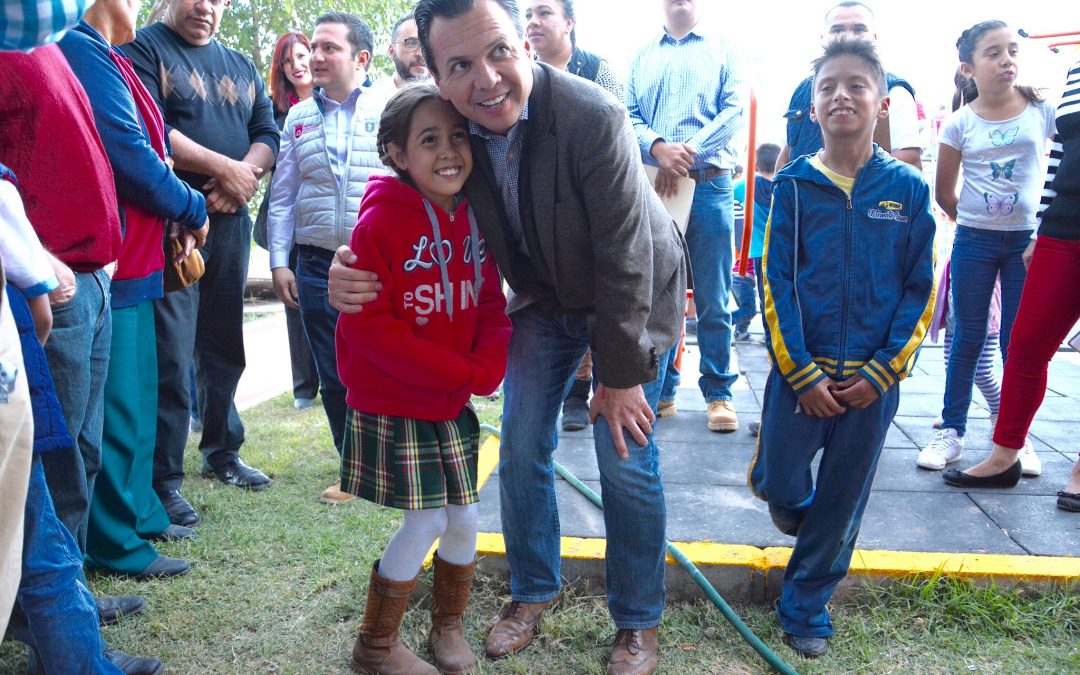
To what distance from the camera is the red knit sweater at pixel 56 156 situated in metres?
2.30

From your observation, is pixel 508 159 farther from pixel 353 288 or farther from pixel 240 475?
pixel 240 475

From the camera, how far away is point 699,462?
4195 mm

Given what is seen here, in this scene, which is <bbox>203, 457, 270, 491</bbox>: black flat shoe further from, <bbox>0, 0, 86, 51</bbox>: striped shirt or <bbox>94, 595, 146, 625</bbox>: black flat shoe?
<bbox>0, 0, 86, 51</bbox>: striped shirt

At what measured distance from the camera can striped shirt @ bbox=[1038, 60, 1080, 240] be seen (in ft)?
11.2

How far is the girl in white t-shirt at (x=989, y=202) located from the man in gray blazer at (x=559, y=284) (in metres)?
2.15

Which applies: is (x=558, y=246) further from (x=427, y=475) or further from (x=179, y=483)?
(x=179, y=483)

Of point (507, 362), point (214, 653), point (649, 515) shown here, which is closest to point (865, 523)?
point (649, 515)

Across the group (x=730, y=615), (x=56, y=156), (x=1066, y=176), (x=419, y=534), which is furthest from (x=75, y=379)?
(x=1066, y=176)

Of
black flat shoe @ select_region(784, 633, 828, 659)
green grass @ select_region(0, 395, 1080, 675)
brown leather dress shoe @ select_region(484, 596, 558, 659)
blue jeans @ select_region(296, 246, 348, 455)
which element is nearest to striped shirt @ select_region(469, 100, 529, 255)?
brown leather dress shoe @ select_region(484, 596, 558, 659)

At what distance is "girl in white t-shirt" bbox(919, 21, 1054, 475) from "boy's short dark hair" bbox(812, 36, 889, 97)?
1.66 meters

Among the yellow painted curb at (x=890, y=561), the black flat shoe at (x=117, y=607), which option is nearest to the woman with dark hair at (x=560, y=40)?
the yellow painted curb at (x=890, y=561)

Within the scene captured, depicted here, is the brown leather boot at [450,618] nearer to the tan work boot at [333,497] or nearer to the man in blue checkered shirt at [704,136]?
the tan work boot at [333,497]

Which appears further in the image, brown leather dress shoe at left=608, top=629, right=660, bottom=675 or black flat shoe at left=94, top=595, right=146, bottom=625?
black flat shoe at left=94, top=595, right=146, bottom=625

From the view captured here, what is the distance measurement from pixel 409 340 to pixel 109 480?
1548 millimetres
